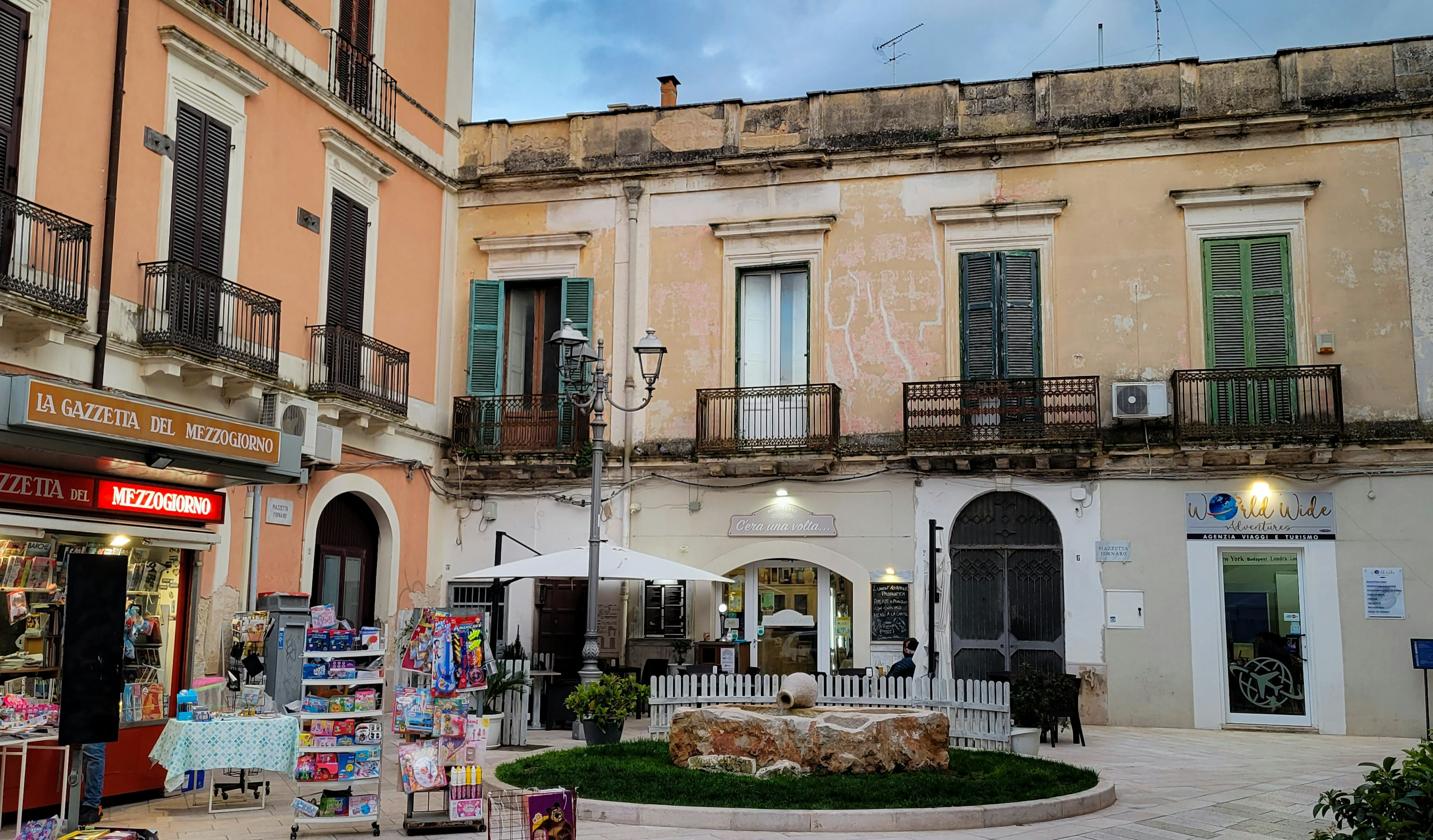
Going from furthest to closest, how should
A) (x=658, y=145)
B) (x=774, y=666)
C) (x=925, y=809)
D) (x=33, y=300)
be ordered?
(x=658, y=145) < (x=774, y=666) < (x=33, y=300) < (x=925, y=809)

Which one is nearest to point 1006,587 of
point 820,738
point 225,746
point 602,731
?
point 602,731

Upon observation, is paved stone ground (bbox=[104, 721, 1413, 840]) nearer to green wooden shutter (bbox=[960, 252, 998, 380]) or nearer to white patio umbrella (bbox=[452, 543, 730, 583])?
white patio umbrella (bbox=[452, 543, 730, 583])

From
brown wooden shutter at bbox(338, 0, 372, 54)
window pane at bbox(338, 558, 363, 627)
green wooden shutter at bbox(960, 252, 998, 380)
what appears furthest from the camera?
green wooden shutter at bbox(960, 252, 998, 380)

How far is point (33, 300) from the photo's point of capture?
10242 mm

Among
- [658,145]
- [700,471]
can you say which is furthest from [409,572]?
[658,145]

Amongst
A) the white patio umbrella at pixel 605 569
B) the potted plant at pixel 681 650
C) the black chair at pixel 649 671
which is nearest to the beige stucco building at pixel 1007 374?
the potted plant at pixel 681 650

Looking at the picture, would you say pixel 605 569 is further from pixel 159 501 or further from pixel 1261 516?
pixel 1261 516

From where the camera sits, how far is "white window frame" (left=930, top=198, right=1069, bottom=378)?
647 inches

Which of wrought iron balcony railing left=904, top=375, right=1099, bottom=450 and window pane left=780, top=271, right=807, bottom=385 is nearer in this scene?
wrought iron balcony railing left=904, top=375, right=1099, bottom=450

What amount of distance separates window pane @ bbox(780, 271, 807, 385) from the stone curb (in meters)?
9.47

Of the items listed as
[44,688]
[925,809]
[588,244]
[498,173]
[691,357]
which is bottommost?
[925,809]

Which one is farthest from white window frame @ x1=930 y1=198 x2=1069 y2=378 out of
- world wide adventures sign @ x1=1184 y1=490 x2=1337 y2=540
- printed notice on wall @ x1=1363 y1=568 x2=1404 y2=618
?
printed notice on wall @ x1=1363 y1=568 x2=1404 y2=618

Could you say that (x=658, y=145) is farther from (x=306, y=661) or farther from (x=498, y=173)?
(x=306, y=661)

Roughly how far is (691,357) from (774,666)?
453 cm
